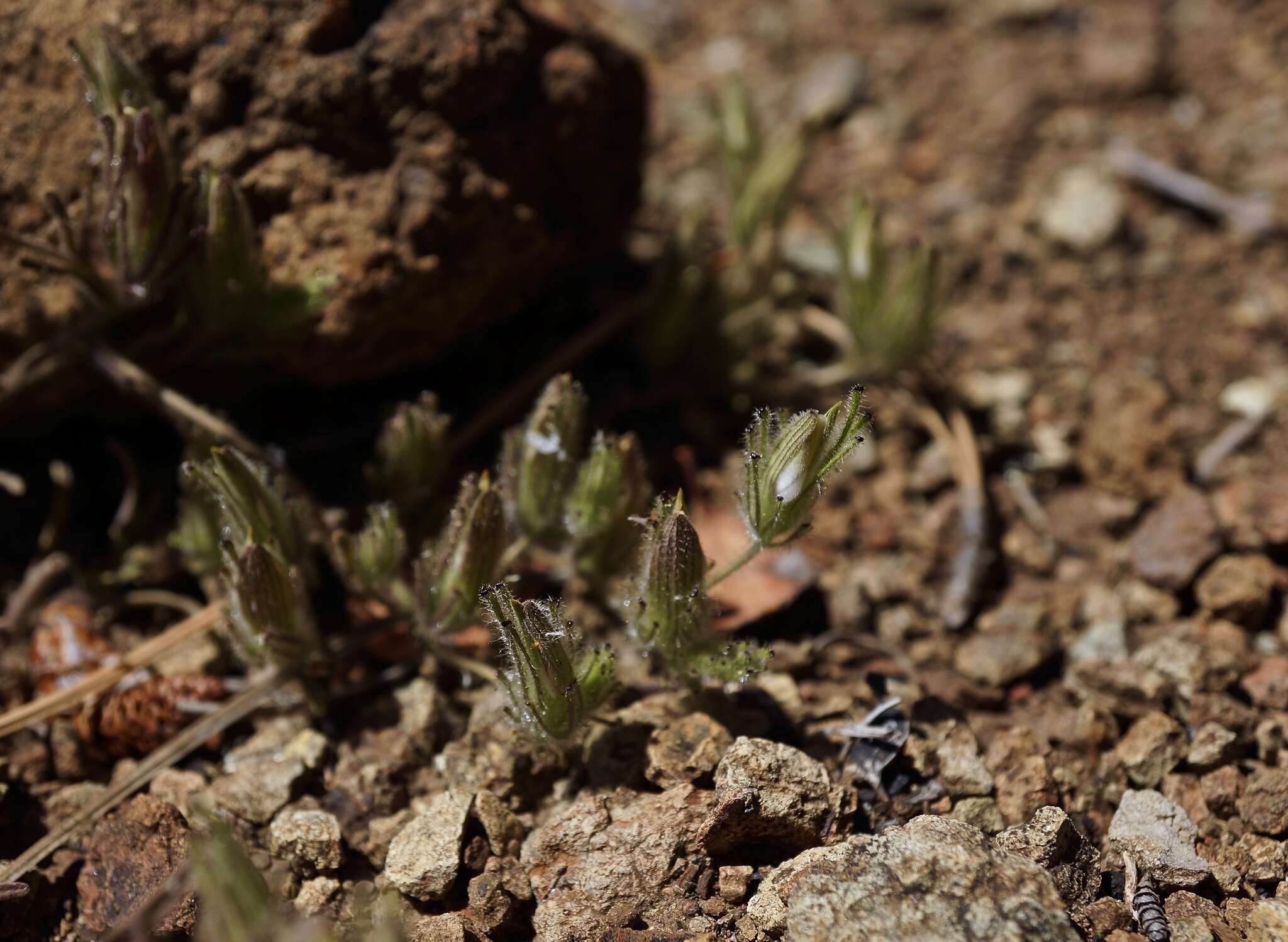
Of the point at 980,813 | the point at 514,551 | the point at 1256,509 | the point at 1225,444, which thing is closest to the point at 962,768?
the point at 980,813

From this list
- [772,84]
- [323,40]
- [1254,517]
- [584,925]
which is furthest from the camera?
[772,84]

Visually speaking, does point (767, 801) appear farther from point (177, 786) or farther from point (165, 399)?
point (165, 399)

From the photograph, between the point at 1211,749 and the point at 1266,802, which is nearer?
the point at 1266,802

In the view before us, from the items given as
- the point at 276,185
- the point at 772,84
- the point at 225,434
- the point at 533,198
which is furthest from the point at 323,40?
the point at 772,84

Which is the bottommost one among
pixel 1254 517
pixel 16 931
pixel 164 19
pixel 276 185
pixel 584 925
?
pixel 1254 517

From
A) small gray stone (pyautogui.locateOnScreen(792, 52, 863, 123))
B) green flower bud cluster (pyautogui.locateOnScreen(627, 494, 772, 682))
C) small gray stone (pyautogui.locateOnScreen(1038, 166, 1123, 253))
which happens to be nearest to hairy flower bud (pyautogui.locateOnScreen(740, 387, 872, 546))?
green flower bud cluster (pyautogui.locateOnScreen(627, 494, 772, 682))

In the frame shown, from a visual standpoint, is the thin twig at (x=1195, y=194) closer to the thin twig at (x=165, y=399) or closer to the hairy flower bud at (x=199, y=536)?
the thin twig at (x=165, y=399)

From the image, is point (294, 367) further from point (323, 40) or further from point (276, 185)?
point (323, 40)
